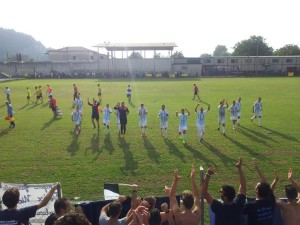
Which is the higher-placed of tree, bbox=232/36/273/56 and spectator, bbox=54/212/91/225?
tree, bbox=232/36/273/56

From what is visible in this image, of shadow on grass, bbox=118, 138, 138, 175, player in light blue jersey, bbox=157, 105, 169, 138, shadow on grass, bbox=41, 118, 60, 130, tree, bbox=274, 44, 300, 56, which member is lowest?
shadow on grass, bbox=118, 138, 138, 175

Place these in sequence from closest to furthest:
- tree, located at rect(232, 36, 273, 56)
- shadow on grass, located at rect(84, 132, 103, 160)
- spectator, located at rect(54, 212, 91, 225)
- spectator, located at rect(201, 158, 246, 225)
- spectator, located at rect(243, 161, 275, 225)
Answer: spectator, located at rect(54, 212, 91, 225) → spectator, located at rect(201, 158, 246, 225) → spectator, located at rect(243, 161, 275, 225) → shadow on grass, located at rect(84, 132, 103, 160) → tree, located at rect(232, 36, 273, 56)

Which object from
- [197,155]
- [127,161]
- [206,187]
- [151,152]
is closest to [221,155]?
[197,155]

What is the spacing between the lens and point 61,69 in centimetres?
7438

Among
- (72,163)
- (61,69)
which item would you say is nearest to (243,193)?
(72,163)

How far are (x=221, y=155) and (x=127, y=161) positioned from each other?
4.15 metres

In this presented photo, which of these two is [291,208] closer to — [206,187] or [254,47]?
[206,187]

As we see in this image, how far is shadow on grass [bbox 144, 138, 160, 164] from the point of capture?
13.3m

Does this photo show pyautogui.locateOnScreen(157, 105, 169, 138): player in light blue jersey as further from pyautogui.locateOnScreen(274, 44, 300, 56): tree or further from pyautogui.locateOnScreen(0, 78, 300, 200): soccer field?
pyautogui.locateOnScreen(274, 44, 300, 56): tree

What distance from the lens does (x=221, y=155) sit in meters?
13.6

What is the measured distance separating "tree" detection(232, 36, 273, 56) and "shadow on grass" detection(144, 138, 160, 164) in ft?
300

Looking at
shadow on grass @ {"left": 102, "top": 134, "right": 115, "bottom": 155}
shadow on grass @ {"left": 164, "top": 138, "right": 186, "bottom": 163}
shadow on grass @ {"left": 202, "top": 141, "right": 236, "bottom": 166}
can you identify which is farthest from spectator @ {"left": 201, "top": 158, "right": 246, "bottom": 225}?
shadow on grass @ {"left": 102, "top": 134, "right": 115, "bottom": 155}

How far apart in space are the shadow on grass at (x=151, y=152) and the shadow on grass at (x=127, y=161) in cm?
85

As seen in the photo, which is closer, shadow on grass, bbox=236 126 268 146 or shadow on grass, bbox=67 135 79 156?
shadow on grass, bbox=67 135 79 156
